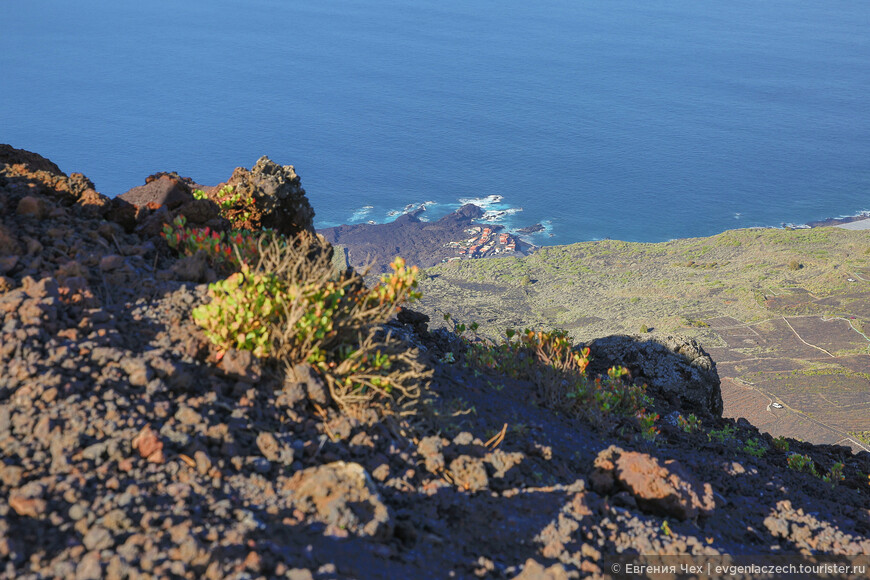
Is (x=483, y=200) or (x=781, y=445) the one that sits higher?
(x=483, y=200)

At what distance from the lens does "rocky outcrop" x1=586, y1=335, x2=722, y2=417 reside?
8.66m

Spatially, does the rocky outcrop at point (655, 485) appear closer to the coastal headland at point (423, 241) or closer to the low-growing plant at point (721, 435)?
the low-growing plant at point (721, 435)

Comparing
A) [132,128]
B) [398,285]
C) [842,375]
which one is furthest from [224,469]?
[132,128]

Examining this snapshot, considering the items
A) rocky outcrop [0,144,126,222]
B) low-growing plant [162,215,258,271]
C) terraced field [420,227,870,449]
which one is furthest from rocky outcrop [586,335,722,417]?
terraced field [420,227,870,449]

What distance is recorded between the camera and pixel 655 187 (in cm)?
7194

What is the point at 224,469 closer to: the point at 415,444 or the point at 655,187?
the point at 415,444

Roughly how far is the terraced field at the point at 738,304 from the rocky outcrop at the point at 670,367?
552 inches

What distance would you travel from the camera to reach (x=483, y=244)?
178 ft

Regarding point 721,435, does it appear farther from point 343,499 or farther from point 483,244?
point 483,244

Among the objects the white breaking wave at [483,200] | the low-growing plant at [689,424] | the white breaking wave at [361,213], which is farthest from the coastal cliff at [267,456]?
the white breaking wave at [483,200]

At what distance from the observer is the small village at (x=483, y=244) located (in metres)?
52.0

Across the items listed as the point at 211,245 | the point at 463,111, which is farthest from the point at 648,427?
the point at 463,111

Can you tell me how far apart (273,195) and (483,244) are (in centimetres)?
4777

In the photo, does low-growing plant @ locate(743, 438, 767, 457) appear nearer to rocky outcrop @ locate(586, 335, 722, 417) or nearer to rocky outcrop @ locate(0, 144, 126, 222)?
rocky outcrop @ locate(586, 335, 722, 417)
